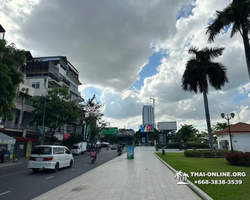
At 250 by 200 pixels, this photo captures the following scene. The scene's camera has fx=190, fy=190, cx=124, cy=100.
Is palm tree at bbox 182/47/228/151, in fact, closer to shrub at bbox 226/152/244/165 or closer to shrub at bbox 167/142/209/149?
shrub at bbox 226/152/244/165

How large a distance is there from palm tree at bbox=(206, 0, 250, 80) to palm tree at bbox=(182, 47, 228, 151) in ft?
27.3

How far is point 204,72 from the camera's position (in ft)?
75.9

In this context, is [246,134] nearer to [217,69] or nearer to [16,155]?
[217,69]

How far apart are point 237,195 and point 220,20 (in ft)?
44.4

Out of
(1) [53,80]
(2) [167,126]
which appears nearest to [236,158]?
(1) [53,80]

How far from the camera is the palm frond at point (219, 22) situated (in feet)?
47.6

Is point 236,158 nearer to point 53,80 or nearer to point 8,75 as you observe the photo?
point 8,75

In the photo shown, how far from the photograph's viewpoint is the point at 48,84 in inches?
1594

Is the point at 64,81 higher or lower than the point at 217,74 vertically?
higher

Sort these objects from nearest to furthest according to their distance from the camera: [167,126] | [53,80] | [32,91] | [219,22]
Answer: [219,22] → [32,91] → [53,80] → [167,126]

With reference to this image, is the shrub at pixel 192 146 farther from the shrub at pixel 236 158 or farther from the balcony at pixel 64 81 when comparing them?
the shrub at pixel 236 158

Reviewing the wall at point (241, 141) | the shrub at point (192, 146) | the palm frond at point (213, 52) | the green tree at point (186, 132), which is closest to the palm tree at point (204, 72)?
the palm frond at point (213, 52)

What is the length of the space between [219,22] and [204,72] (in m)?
8.68

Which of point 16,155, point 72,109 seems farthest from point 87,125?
point 16,155
